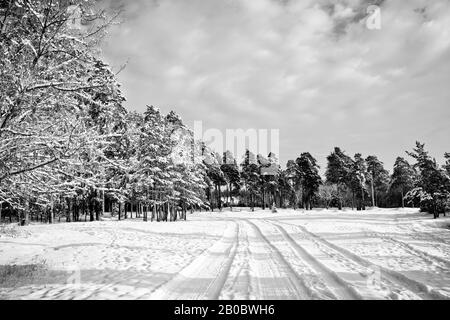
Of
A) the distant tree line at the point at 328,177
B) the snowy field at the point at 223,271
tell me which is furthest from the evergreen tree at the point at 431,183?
the snowy field at the point at 223,271

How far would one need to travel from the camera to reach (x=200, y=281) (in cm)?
728

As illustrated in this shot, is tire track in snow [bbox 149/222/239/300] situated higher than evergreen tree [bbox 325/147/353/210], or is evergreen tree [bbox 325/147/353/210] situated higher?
evergreen tree [bbox 325/147/353/210]

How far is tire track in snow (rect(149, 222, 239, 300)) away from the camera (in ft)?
20.4


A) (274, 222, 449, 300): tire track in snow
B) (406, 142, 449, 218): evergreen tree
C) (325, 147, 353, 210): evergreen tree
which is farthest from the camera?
(325, 147, 353, 210): evergreen tree

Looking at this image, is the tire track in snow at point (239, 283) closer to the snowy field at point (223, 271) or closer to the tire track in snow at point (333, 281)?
the snowy field at point (223, 271)

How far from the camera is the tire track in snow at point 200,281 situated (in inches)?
244

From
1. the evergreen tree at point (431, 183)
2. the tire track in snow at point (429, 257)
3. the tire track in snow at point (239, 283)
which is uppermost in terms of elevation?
the evergreen tree at point (431, 183)

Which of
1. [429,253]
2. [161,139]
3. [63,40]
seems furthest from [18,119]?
[161,139]

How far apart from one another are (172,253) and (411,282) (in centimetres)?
858

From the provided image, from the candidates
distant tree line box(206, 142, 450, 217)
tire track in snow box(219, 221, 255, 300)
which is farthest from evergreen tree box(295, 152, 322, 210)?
tire track in snow box(219, 221, 255, 300)

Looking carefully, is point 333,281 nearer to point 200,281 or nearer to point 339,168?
point 200,281

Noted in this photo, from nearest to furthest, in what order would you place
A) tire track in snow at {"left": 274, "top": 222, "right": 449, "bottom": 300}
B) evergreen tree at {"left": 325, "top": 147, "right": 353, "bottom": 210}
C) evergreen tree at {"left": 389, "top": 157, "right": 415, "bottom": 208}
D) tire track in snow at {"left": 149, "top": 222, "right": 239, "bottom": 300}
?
1. tire track in snow at {"left": 274, "top": 222, "right": 449, "bottom": 300}
2. tire track in snow at {"left": 149, "top": 222, "right": 239, "bottom": 300}
3. evergreen tree at {"left": 389, "top": 157, "right": 415, "bottom": 208}
4. evergreen tree at {"left": 325, "top": 147, "right": 353, "bottom": 210}

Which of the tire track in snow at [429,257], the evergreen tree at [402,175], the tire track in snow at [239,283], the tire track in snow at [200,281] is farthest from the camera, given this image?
the evergreen tree at [402,175]

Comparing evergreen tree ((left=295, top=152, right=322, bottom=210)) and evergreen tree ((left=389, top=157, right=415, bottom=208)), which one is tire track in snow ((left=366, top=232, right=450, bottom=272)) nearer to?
evergreen tree ((left=295, top=152, right=322, bottom=210))
